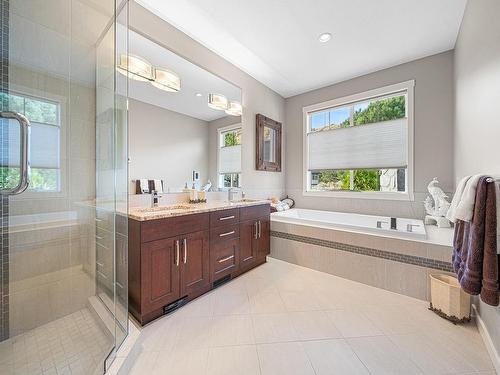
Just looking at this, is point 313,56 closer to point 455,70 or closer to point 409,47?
point 409,47

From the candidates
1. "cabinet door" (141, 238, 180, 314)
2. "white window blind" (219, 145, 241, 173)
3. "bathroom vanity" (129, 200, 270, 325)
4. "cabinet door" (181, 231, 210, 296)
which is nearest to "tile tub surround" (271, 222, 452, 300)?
"bathroom vanity" (129, 200, 270, 325)

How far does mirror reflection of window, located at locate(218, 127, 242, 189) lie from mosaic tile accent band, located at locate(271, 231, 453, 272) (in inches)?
39.8

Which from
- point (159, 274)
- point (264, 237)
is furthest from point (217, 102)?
point (159, 274)

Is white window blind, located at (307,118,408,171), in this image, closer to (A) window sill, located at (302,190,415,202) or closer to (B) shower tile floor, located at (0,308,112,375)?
(A) window sill, located at (302,190,415,202)

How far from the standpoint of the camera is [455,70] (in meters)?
2.41

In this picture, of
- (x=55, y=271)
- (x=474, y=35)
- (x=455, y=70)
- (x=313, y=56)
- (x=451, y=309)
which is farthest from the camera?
(x=313, y=56)

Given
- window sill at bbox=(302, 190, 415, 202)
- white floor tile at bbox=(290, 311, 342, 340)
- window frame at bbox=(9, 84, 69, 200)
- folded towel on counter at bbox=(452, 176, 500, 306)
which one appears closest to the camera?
folded towel on counter at bbox=(452, 176, 500, 306)

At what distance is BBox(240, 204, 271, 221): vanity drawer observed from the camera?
2.43 meters

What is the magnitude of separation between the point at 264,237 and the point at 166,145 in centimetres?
167

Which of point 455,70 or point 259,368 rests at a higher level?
point 455,70

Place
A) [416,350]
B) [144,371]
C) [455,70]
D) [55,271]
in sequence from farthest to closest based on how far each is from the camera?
[455,70]
[55,271]
[416,350]
[144,371]

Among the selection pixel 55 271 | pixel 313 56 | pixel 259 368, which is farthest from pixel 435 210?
pixel 55 271

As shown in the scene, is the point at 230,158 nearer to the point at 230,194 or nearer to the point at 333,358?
the point at 230,194

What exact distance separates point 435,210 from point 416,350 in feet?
5.94
